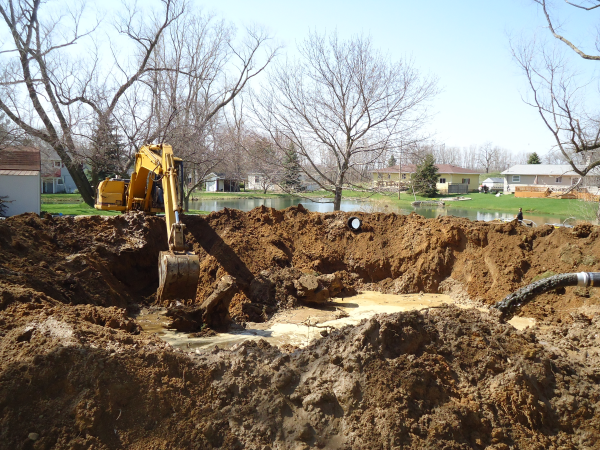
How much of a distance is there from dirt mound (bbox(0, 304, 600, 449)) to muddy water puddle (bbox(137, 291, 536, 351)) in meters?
2.53

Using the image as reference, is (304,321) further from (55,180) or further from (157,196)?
(55,180)

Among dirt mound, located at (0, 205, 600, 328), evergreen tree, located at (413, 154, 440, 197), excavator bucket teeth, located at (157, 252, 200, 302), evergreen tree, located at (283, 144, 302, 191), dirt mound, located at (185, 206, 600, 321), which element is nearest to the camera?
excavator bucket teeth, located at (157, 252, 200, 302)

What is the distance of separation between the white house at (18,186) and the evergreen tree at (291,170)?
13.3 metres

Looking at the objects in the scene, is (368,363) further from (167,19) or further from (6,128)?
(167,19)

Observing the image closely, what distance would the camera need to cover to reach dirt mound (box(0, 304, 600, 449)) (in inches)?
149

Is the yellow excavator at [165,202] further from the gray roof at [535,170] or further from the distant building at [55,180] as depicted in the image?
the gray roof at [535,170]

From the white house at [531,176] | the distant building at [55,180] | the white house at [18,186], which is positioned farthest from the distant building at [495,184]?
the white house at [18,186]

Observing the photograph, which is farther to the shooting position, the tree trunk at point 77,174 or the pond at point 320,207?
the pond at point 320,207

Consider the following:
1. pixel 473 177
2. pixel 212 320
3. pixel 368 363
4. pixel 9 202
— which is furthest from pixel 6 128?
pixel 473 177

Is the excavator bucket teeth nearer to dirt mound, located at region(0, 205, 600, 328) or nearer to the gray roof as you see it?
dirt mound, located at region(0, 205, 600, 328)

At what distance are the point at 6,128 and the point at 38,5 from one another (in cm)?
569

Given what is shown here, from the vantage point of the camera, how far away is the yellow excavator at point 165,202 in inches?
300

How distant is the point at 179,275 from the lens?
24.8ft

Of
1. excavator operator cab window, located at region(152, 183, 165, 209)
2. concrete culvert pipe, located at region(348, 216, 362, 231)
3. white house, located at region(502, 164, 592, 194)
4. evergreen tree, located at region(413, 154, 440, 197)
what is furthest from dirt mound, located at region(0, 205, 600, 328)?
white house, located at region(502, 164, 592, 194)
